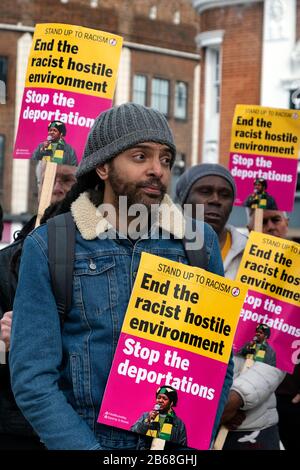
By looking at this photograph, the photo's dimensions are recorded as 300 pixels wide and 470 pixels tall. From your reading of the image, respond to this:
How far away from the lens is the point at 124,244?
142 inches

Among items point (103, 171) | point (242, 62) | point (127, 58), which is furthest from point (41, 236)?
point (127, 58)

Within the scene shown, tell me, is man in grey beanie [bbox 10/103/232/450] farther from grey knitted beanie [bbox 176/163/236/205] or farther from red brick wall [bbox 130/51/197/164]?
red brick wall [bbox 130/51/197/164]

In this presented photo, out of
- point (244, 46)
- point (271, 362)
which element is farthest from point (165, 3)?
point (271, 362)

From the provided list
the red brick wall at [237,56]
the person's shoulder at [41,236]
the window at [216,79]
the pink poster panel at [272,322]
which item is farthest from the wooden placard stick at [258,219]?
the window at [216,79]

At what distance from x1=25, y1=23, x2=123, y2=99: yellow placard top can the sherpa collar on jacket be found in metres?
2.11

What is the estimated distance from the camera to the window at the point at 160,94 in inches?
1487

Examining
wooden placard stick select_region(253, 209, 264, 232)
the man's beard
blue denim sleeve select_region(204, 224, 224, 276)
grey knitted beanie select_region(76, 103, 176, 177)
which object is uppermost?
grey knitted beanie select_region(76, 103, 176, 177)

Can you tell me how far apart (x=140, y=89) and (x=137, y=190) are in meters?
34.4

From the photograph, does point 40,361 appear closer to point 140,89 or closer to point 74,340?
point 74,340

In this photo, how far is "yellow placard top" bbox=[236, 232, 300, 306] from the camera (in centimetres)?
520

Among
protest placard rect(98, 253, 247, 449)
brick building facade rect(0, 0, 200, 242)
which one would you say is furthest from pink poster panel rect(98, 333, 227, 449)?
brick building facade rect(0, 0, 200, 242)

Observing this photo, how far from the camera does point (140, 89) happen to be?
123 ft

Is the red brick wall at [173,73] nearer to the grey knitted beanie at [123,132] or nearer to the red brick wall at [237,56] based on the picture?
the red brick wall at [237,56]
